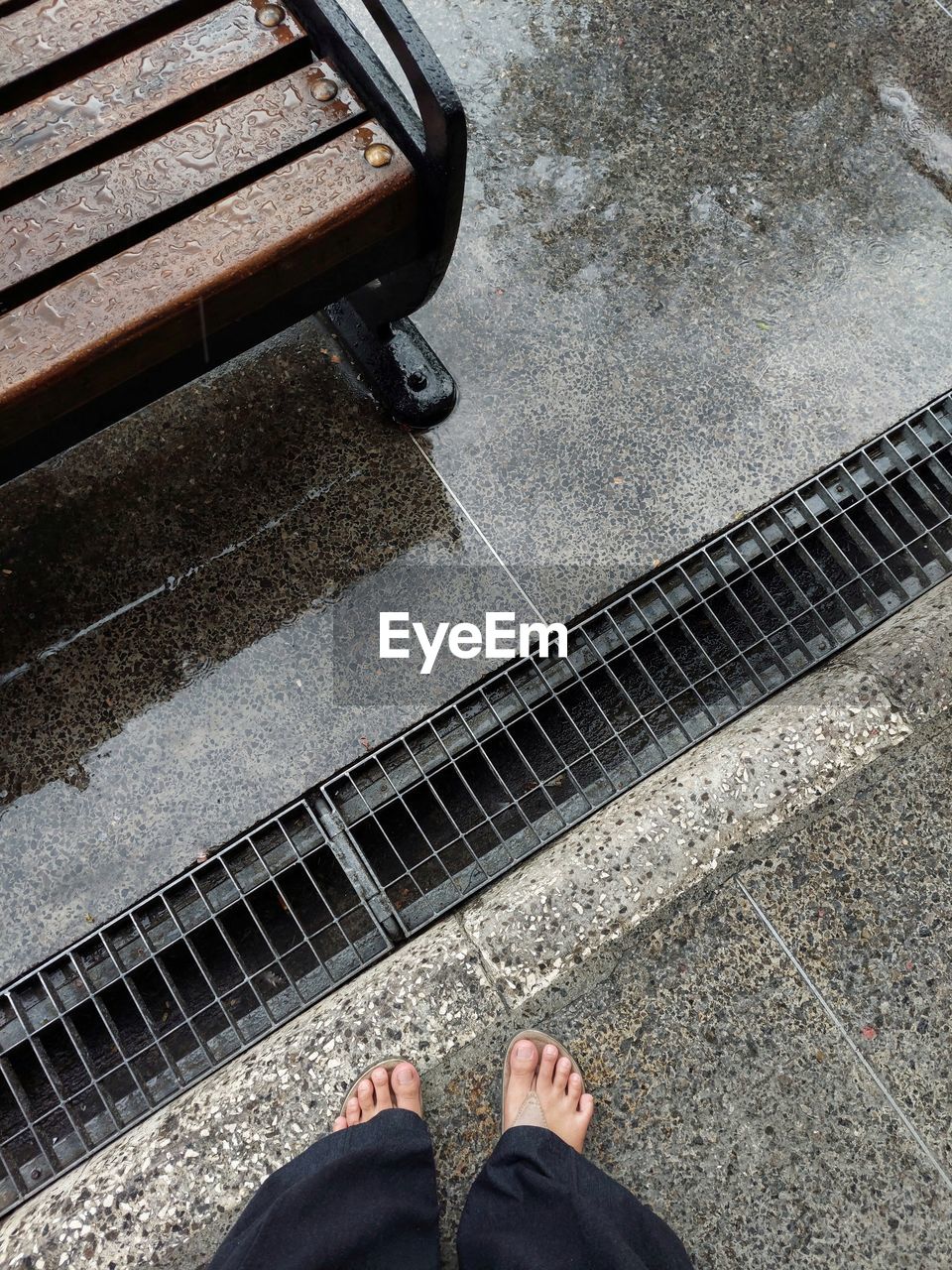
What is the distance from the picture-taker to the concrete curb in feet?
5.48

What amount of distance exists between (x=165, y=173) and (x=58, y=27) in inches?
13.6

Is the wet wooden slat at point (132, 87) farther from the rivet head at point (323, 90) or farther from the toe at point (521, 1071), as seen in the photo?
the toe at point (521, 1071)

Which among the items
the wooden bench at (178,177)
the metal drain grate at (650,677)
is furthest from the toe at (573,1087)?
the wooden bench at (178,177)

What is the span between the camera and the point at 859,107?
2.72 m

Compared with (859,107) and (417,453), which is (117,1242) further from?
(859,107)

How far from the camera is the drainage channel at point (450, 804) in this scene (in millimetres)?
1997

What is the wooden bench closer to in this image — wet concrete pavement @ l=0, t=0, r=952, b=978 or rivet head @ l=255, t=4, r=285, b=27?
rivet head @ l=255, t=4, r=285, b=27

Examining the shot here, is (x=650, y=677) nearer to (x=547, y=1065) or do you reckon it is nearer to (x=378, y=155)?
(x=547, y=1065)

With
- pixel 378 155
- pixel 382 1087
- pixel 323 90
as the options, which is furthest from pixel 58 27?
pixel 382 1087

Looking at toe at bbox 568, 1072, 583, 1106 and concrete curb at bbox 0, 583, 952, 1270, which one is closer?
concrete curb at bbox 0, 583, 952, 1270

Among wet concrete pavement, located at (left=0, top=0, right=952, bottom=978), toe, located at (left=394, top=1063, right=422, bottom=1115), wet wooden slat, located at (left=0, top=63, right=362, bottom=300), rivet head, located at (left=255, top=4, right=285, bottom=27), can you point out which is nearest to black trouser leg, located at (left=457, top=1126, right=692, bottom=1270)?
toe, located at (left=394, top=1063, right=422, bottom=1115)

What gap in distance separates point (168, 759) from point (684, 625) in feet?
4.32

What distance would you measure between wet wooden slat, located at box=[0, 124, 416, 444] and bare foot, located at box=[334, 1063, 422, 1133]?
1355 millimetres

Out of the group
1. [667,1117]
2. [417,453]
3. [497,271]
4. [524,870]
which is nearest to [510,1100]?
[667,1117]
